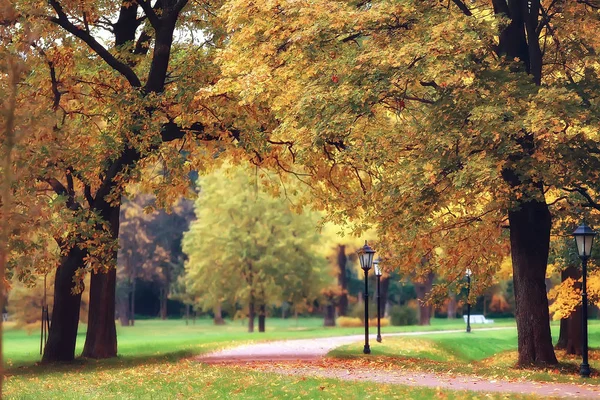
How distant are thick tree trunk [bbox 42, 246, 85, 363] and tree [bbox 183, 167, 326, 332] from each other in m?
24.1

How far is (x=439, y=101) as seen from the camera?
17.8 m

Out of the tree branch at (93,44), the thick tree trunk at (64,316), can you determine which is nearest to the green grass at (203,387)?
the thick tree trunk at (64,316)

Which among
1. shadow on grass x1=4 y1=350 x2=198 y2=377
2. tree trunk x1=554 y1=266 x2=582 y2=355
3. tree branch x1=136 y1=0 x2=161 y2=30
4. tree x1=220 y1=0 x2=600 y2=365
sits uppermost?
tree branch x1=136 y1=0 x2=161 y2=30

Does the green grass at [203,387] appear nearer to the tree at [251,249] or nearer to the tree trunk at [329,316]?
the tree at [251,249]

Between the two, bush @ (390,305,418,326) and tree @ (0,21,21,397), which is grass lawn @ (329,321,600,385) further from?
tree @ (0,21,21,397)

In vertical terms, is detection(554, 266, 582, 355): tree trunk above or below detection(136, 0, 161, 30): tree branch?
below

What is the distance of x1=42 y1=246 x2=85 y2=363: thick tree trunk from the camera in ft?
72.3

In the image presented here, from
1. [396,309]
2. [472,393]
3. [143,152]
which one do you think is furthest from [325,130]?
[396,309]

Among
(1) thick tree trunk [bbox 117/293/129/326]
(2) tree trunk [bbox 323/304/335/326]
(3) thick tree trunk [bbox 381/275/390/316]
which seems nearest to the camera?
(3) thick tree trunk [bbox 381/275/390/316]

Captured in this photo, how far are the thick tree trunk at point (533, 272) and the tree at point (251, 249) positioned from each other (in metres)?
26.9

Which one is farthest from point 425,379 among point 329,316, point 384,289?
point 384,289

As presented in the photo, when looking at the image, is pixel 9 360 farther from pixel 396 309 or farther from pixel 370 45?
pixel 396 309

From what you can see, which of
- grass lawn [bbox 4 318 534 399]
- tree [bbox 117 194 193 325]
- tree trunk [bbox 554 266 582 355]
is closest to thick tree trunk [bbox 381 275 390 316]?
tree [bbox 117 194 193 325]

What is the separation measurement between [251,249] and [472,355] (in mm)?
16792
